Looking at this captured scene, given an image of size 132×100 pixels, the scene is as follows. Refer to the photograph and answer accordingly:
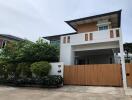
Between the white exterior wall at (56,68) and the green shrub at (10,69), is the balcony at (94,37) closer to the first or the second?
the white exterior wall at (56,68)

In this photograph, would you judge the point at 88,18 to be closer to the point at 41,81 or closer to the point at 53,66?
the point at 53,66

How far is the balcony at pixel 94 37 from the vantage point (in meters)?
13.8

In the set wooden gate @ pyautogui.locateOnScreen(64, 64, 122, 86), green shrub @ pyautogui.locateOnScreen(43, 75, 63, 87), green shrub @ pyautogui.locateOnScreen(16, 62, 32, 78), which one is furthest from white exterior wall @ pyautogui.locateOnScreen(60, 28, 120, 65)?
green shrub @ pyautogui.locateOnScreen(16, 62, 32, 78)

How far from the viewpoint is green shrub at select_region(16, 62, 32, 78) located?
1565cm

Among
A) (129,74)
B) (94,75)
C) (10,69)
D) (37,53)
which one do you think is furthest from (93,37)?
(10,69)

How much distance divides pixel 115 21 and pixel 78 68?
750 centimetres

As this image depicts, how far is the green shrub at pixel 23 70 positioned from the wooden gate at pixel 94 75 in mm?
4123

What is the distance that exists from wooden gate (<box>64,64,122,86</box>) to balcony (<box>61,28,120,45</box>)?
258cm

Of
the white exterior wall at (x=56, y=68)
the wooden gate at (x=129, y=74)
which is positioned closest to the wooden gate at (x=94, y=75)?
the white exterior wall at (x=56, y=68)

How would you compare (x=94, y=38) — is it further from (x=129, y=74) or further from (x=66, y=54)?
(x=129, y=74)

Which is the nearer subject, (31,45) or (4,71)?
(31,45)

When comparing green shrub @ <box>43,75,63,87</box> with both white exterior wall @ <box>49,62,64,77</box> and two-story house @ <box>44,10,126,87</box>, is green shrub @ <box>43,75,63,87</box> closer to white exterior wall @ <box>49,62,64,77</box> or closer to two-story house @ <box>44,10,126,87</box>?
white exterior wall @ <box>49,62,64,77</box>

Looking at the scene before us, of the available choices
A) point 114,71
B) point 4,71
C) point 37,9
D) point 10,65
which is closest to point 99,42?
point 114,71

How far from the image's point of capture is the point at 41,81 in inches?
539
